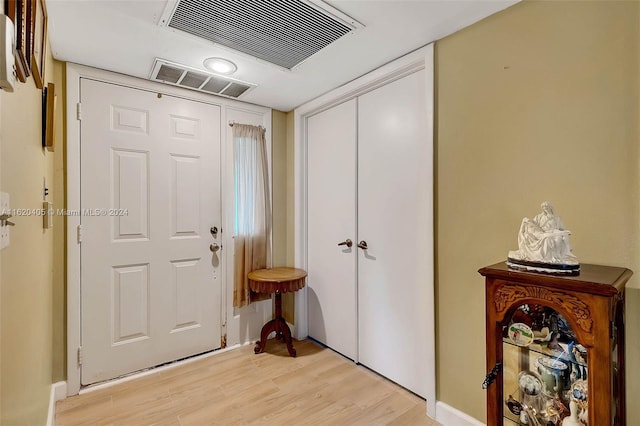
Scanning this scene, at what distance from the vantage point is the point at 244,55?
2029 millimetres

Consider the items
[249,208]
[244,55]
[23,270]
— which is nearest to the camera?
[23,270]

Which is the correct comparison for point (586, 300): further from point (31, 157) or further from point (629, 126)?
point (31, 157)

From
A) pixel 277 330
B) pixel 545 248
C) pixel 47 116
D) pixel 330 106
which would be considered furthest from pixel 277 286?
pixel 545 248

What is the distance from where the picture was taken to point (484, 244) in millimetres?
1686

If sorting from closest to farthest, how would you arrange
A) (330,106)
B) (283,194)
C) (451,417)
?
(451,417) → (330,106) → (283,194)

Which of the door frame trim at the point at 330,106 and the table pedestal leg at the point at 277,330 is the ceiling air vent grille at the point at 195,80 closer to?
the door frame trim at the point at 330,106

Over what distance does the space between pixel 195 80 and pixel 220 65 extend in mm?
353

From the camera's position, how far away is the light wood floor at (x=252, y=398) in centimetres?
190

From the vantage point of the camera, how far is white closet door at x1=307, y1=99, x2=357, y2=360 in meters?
2.59

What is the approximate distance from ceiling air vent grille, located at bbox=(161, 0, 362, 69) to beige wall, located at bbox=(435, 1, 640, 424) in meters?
0.69

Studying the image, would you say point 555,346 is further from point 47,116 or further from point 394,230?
point 47,116

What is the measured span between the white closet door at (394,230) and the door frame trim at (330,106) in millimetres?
50

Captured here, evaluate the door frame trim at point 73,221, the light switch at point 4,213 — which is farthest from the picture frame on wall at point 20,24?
the door frame trim at point 73,221

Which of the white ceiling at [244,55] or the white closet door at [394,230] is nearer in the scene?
the white ceiling at [244,55]
